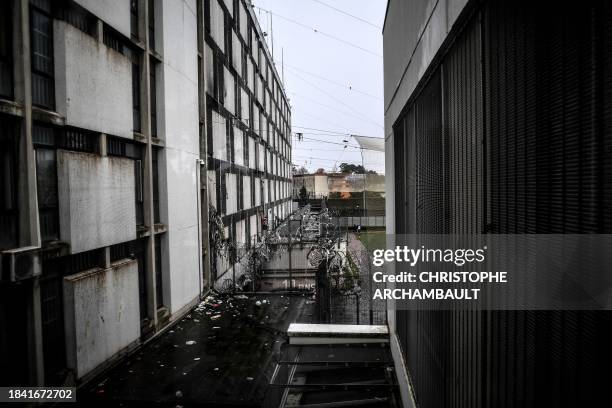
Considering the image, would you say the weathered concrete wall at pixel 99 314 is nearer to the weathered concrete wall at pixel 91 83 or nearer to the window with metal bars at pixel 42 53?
the weathered concrete wall at pixel 91 83

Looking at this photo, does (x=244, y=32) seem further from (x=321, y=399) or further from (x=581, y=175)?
(x=581, y=175)

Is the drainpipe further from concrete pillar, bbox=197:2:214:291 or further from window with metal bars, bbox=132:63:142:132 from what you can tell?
window with metal bars, bbox=132:63:142:132

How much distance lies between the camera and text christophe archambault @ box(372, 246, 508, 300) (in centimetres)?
238

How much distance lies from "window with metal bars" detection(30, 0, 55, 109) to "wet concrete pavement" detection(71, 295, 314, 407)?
498 cm

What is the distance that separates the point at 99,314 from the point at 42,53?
15.2 feet

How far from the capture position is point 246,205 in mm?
21000

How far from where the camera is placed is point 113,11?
7.72 m

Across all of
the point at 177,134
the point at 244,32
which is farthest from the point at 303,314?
the point at 244,32

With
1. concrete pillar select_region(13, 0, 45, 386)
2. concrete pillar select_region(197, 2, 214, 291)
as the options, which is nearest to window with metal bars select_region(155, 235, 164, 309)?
concrete pillar select_region(197, 2, 214, 291)

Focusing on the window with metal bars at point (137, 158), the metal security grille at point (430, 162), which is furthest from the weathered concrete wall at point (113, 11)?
the metal security grille at point (430, 162)

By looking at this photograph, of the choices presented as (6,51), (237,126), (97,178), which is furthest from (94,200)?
(237,126)

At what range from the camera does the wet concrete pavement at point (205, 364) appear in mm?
6406

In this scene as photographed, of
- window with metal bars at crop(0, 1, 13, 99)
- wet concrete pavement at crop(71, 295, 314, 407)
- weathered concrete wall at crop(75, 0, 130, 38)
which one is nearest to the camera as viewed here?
window with metal bars at crop(0, 1, 13, 99)

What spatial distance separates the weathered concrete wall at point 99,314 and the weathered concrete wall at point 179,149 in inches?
77.4
